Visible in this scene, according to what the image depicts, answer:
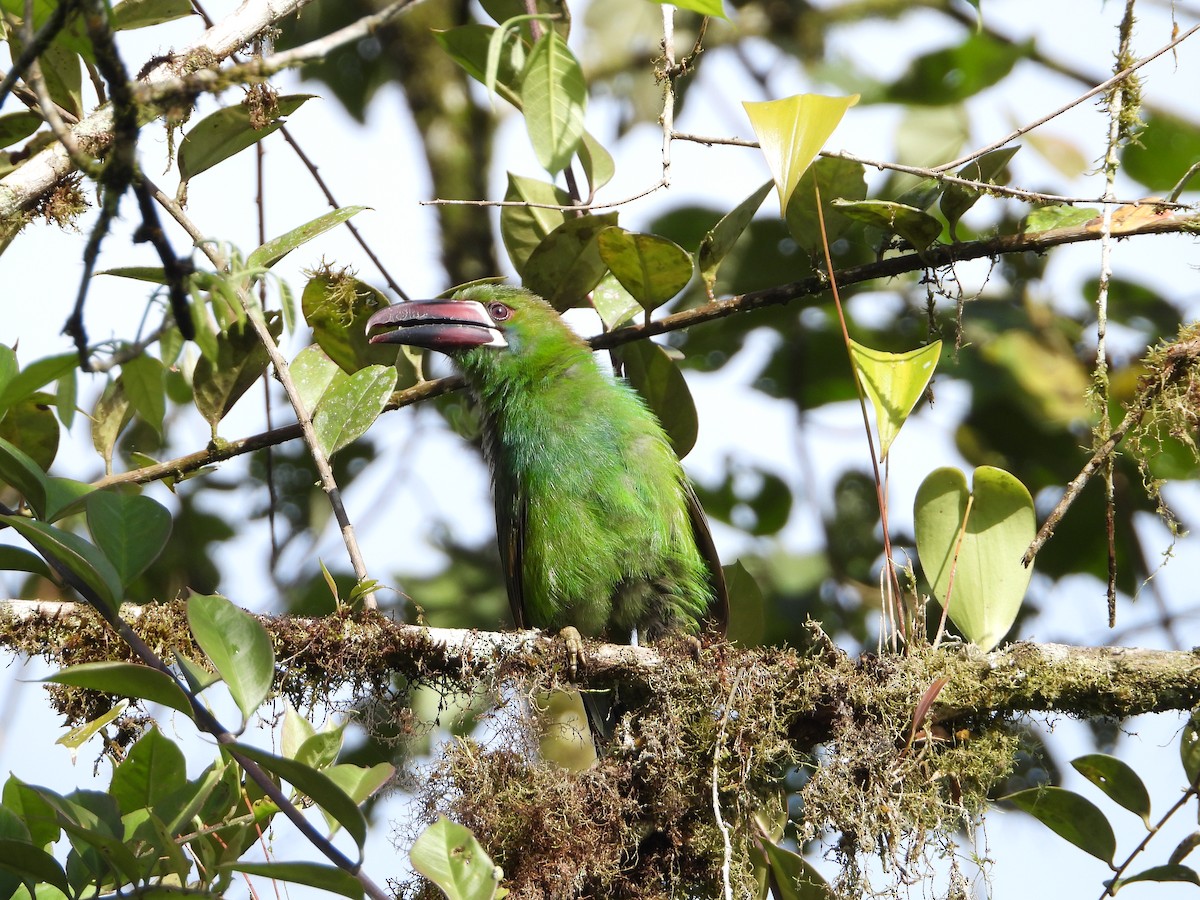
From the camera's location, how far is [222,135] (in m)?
2.52

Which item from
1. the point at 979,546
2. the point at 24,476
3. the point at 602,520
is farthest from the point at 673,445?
the point at 24,476

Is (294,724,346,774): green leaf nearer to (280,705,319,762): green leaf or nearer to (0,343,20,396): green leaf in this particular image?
(280,705,319,762): green leaf

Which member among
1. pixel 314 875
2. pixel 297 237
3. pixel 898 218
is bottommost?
pixel 314 875

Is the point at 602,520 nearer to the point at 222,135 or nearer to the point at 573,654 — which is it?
the point at 573,654

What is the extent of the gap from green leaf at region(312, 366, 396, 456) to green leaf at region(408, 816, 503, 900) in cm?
130

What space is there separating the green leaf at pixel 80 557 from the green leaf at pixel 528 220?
1.75 m

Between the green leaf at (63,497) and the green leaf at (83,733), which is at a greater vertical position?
the green leaf at (63,497)

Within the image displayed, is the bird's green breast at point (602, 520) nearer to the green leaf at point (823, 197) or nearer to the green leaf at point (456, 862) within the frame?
the green leaf at point (823, 197)

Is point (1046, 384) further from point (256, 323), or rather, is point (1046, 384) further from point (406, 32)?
point (406, 32)

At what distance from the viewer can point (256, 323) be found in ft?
8.78

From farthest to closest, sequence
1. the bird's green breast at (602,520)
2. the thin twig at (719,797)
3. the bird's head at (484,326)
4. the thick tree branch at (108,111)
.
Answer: the bird's head at (484,326) < the bird's green breast at (602,520) < the thick tree branch at (108,111) < the thin twig at (719,797)

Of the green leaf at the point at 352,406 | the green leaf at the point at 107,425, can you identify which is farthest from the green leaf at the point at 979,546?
the green leaf at the point at 107,425

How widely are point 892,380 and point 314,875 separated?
5.36 ft

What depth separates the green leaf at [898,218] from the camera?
2.69 metres
